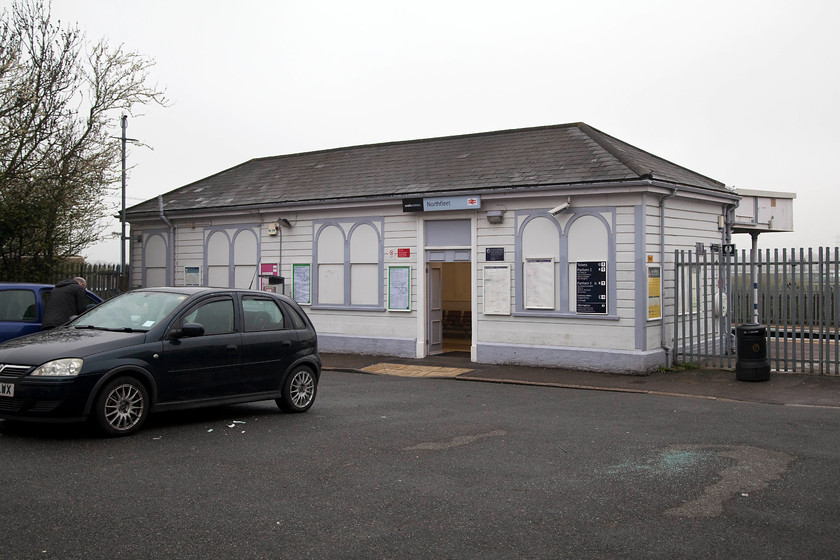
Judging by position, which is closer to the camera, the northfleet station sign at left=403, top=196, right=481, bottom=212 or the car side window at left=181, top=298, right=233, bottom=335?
the car side window at left=181, top=298, right=233, bottom=335

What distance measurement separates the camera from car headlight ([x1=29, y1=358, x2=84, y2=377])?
809 centimetres

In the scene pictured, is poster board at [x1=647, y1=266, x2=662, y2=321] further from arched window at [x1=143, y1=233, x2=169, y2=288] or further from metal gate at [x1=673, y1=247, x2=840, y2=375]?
arched window at [x1=143, y1=233, x2=169, y2=288]

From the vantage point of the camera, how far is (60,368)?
8.13 meters

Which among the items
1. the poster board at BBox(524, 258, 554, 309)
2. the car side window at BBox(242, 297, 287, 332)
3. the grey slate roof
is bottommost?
the car side window at BBox(242, 297, 287, 332)

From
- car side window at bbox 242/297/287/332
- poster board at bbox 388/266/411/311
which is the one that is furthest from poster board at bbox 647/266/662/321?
car side window at bbox 242/297/287/332

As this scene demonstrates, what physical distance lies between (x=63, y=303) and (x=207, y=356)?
444cm

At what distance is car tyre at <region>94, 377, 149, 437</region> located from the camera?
829 centimetres

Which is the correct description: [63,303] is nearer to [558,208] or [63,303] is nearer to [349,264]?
[349,264]

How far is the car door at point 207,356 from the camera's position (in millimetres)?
9047

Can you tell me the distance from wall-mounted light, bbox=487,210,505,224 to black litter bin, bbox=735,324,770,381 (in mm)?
5089

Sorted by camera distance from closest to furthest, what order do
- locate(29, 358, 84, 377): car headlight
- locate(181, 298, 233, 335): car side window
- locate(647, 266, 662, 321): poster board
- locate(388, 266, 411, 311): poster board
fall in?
locate(29, 358, 84, 377): car headlight
locate(181, 298, 233, 335): car side window
locate(647, 266, 662, 321): poster board
locate(388, 266, 411, 311): poster board

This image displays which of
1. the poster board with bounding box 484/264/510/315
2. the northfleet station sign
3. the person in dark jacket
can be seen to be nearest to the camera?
the person in dark jacket

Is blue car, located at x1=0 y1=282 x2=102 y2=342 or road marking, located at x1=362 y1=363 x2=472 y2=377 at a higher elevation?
blue car, located at x1=0 y1=282 x2=102 y2=342

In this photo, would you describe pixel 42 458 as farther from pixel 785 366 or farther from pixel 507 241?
pixel 785 366
